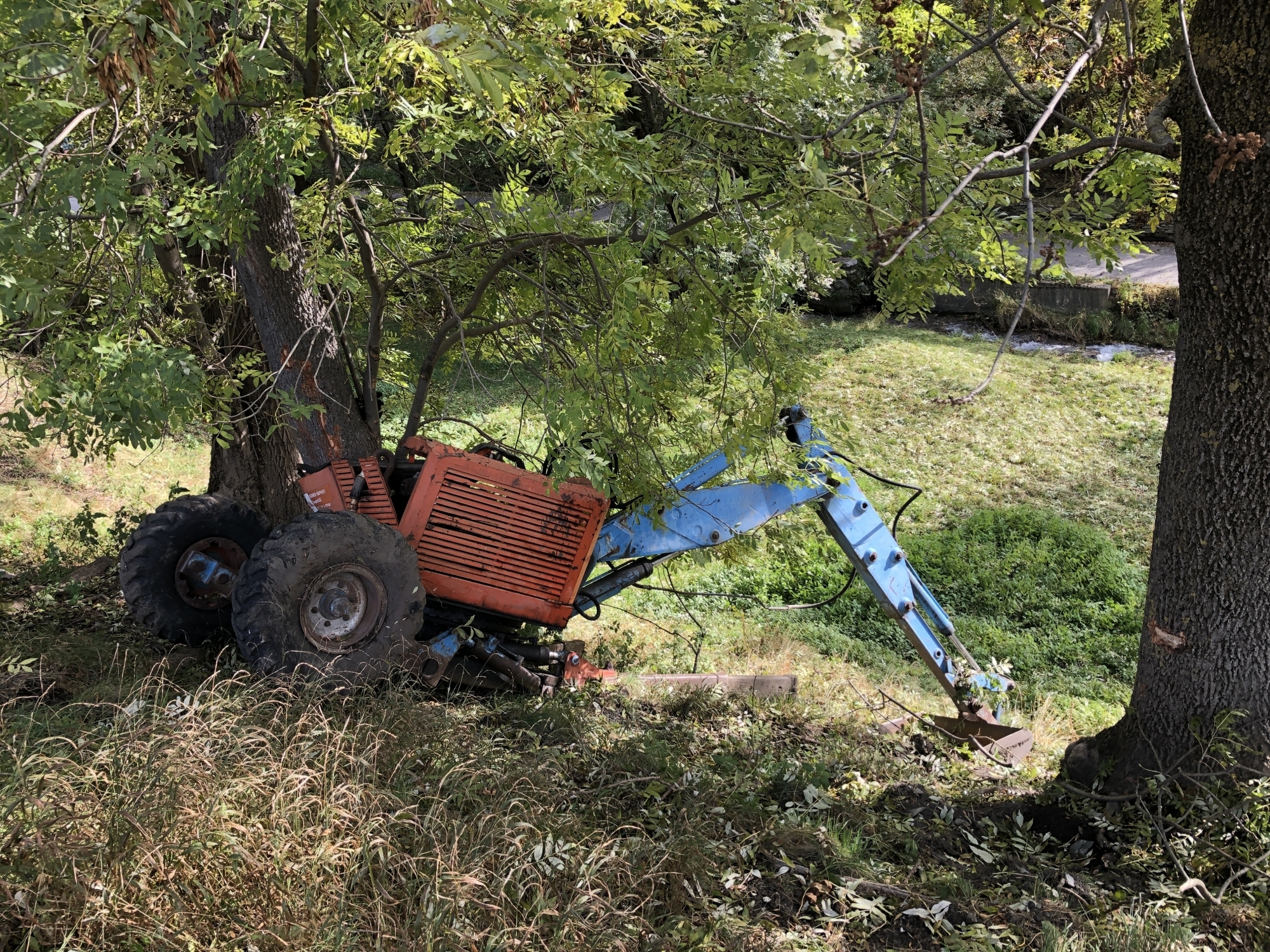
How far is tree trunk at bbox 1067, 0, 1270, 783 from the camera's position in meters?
4.05

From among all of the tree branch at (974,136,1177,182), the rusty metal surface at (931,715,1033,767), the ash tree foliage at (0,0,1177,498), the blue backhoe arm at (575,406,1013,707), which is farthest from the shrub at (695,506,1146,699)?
the tree branch at (974,136,1177,182)

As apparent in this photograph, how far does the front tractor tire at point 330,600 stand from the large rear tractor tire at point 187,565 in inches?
39.2

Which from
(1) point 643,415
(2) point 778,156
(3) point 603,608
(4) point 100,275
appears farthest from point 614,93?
(3) point 603,608

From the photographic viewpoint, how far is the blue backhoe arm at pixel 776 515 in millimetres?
5594

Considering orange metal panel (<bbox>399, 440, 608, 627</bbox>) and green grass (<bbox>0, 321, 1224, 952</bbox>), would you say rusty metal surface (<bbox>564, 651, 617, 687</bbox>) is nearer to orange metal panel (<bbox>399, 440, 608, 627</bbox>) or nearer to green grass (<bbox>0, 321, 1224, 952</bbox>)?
green grass (<bbox>0, 321, 1224, 952</bbox>)

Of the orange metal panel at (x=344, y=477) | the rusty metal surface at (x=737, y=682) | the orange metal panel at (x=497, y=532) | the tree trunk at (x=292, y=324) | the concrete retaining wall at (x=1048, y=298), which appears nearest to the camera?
the orange metal panel at (x=497, y=532)

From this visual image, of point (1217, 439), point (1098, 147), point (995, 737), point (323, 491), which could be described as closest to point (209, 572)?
point (323, 491)

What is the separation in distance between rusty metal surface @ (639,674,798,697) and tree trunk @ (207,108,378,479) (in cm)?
233

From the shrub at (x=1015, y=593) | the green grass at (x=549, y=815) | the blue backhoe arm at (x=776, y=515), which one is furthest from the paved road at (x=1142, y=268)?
the blue backhoe arm at (x=776, y=515)

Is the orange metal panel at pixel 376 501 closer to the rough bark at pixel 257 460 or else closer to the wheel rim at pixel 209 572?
the wheel rim at pixel 209 572

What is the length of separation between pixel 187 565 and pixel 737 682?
336 centimetres

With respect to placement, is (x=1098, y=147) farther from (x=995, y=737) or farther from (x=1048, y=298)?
(x=1048, y=298)

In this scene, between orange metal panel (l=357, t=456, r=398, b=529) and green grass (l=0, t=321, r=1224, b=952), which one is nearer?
green grass (l=0, t=321, r=1224, b=952)

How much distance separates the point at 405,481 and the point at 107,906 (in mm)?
3117
